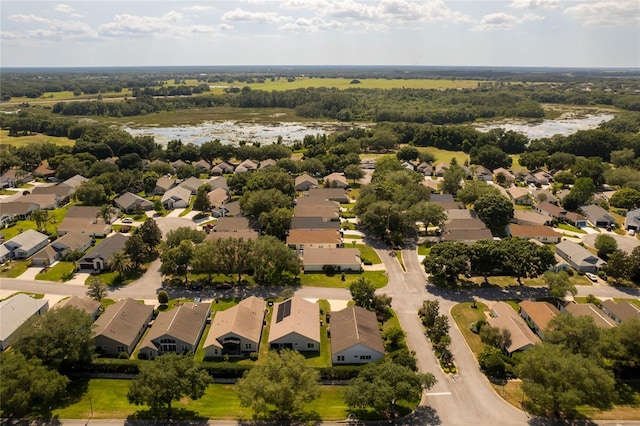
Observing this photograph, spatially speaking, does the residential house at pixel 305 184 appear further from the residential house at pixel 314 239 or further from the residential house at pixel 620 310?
the residential house at pixel 620 310

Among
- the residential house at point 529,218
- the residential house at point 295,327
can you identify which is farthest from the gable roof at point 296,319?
the residential house at point 529,218

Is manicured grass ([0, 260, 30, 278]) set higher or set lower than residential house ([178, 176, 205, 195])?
lower

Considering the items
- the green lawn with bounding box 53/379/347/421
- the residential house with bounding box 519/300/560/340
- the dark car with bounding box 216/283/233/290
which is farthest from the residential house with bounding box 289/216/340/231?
the green lawn with bounding box 53/379/347/421

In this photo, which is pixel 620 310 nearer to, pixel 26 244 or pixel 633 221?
pixel 633 221

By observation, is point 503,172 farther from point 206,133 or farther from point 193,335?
point 206,133

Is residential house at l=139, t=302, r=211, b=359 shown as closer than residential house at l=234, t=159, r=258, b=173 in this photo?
Yes

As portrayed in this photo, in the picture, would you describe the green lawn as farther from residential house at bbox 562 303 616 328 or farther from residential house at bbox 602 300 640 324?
residential house at bbox 602 300 640 324

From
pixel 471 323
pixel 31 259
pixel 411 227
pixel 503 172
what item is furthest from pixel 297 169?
pixel 471 323
